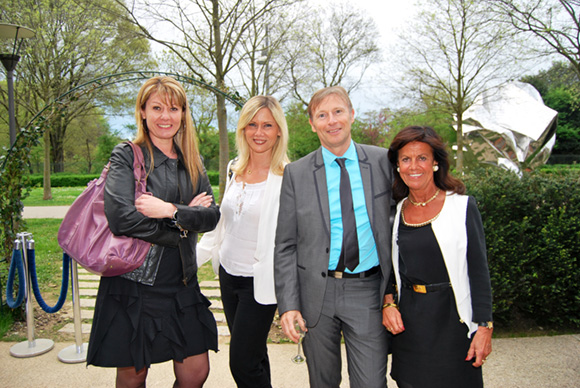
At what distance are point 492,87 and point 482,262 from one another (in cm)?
1561

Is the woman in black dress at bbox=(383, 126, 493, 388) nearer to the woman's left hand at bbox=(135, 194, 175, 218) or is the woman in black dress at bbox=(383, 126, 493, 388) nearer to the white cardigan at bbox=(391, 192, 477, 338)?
the white cardigan at bbox=(391, 192, 477, 338)

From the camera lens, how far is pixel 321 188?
7.65 ft

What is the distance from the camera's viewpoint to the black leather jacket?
84.3 inches

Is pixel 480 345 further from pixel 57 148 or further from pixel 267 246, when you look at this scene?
pixel 57 148

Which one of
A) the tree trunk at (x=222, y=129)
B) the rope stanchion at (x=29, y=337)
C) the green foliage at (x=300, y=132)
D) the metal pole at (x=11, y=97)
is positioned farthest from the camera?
the green foliage at (x=300, y=132)

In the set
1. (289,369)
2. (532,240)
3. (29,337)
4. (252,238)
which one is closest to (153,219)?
(252,238)

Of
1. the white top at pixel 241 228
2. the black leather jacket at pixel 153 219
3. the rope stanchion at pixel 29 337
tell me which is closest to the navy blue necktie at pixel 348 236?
the white top at pixel 241 228

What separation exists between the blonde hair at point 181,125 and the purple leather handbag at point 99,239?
0.18m

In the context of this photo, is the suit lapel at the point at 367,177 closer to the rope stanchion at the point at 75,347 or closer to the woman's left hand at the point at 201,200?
the woman's left hand at the point at 201,200

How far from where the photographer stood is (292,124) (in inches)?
984

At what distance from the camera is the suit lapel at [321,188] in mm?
2270

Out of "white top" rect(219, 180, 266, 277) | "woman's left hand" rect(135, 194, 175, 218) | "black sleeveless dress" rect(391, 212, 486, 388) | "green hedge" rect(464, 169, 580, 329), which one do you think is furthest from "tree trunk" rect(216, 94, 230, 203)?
"black sleeveless dress" rect(391, 212, 486, 388)

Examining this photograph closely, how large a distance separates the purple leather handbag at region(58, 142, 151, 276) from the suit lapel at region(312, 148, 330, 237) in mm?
983

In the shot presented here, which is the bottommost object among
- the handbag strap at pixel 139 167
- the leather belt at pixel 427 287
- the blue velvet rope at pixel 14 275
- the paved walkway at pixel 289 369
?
the paved walkway at pixel 289 369
